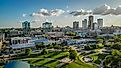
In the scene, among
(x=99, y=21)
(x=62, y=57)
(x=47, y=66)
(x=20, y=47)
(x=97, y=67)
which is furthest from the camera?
(x=99, y=21)

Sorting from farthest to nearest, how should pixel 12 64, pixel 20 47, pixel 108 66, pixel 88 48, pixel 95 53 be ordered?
pixel 20 47 → pixel 88 48 → pixel 95 53 → pixel 108 66 → pixel 12 64

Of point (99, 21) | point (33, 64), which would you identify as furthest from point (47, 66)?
point (99, 21)

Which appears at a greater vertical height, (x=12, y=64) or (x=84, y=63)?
(x=12, y=64)

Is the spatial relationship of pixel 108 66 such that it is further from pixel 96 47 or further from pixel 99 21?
pixel 99 21

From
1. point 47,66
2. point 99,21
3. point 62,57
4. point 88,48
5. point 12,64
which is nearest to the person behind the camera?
point 12,64

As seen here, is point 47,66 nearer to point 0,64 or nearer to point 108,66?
point 0,64

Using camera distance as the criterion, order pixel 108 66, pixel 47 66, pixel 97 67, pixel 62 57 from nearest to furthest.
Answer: pixel 108 66 < pixel 97 67 < pixel 47 66 < pixel 62 57

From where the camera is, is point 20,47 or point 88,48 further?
point 20,47

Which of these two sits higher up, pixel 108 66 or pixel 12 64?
pixel 12 64

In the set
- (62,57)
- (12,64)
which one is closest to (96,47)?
(62,57)
